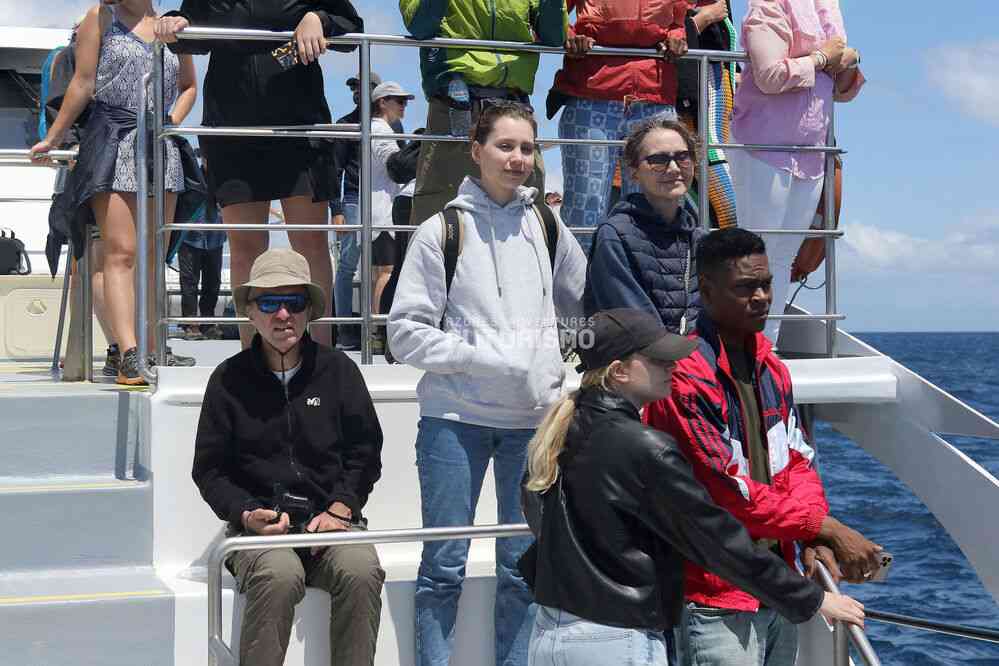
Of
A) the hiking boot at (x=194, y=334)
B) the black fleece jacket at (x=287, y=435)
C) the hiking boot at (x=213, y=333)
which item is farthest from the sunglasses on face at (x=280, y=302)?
the hiking boot at (x=213, y=333)

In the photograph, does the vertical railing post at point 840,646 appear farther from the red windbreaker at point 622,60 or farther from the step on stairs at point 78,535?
the red windbreaker at point 622,60

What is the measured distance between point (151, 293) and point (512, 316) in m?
2.35

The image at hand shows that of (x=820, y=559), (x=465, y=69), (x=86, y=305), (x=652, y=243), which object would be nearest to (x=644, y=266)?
(x=652, y=243)

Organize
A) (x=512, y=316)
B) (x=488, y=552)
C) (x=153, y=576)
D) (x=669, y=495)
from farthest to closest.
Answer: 1. (x=488, y=552)
2. (x=153, y=576)
3. (x=512, y=316)
4. (x=669, y=495)

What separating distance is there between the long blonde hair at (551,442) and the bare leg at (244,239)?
2701 millimetres

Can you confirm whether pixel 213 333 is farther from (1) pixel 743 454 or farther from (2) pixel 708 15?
(1) pixel 743 454

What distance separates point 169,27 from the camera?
518cm

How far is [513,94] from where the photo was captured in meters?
5.48

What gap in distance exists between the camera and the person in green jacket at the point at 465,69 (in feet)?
17.6

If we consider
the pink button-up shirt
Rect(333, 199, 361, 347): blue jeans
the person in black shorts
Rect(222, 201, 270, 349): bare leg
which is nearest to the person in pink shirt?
the pink button-up shirt

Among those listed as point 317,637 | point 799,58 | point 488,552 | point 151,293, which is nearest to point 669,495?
point 317,637

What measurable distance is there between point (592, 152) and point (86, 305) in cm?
274

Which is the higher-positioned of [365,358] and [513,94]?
[513,94]

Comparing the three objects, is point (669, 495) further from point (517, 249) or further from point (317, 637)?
point (317, 637)
